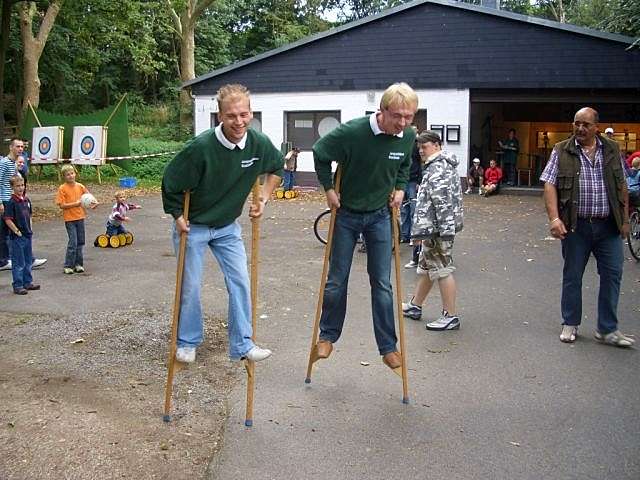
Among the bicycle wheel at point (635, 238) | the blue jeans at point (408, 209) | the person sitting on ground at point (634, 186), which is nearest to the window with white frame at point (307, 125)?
the blue jeans at point (408, 209)

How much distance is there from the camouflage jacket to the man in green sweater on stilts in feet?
8.29

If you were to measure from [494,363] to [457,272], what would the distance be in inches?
178

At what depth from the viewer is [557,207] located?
700cm

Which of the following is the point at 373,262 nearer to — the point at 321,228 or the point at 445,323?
the point at 445,323

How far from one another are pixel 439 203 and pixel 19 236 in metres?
5.41

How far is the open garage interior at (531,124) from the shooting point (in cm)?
2602

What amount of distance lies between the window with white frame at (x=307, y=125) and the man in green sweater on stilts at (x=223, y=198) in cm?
2063

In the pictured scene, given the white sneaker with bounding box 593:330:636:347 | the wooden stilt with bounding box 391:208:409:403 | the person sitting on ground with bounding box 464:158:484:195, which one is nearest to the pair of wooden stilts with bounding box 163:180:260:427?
the wooden stilt with bounding box 391:208:409:403

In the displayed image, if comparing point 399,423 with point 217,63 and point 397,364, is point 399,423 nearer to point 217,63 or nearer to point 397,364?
point 397,364

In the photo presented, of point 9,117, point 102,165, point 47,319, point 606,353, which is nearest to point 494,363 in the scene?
point 606,353

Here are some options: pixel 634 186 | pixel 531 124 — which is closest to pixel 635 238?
pixel 634 186

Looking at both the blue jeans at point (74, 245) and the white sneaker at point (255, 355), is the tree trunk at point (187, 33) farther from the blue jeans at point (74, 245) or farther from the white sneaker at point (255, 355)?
the white sneaker at point (255, 355)

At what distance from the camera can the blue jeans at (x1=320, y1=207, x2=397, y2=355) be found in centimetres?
566

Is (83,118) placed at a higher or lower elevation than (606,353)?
higher
